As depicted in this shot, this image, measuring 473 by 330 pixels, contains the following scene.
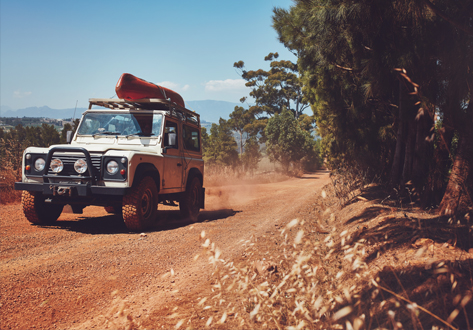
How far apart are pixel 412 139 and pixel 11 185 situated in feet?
34.9

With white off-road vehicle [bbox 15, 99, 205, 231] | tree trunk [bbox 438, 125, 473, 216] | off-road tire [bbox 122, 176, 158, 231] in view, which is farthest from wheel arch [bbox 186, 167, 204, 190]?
tree trunk [bbox 438, 125, 473, 216]

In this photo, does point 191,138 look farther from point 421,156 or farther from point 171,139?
point 421,156

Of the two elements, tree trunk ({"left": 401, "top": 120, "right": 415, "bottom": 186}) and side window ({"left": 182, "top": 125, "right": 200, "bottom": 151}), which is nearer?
tree trunk ({"left": 401, "top": 120, "right": 415, "bottom": 186})

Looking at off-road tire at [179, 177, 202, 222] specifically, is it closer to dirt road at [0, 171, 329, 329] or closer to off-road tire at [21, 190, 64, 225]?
dirt road at [0, 171, 329, 329]

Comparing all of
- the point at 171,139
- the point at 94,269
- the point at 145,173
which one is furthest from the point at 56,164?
the point at 94,269

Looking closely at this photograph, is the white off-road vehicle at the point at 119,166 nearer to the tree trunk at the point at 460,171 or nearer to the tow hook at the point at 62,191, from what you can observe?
the tow hook at the point at 62,191

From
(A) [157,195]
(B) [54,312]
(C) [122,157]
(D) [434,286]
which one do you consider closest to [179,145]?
(A) [157,195]

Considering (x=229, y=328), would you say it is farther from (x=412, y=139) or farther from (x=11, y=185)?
(x=11, y=185)

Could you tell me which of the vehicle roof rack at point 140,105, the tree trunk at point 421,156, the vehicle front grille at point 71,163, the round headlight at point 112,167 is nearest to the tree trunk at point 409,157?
the tree trunk at point 421,156

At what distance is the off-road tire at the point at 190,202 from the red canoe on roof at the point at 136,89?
220 cm

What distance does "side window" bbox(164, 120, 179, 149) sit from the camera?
270 inches

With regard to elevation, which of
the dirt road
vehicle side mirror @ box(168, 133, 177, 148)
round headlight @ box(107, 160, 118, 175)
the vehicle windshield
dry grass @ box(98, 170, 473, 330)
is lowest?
the dirt road

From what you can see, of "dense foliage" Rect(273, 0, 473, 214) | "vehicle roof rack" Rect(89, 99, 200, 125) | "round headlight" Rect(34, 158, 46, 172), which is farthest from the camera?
"vehicle roof rack" Rect(89, 99, 200, 125)

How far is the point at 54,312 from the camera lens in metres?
2.94
